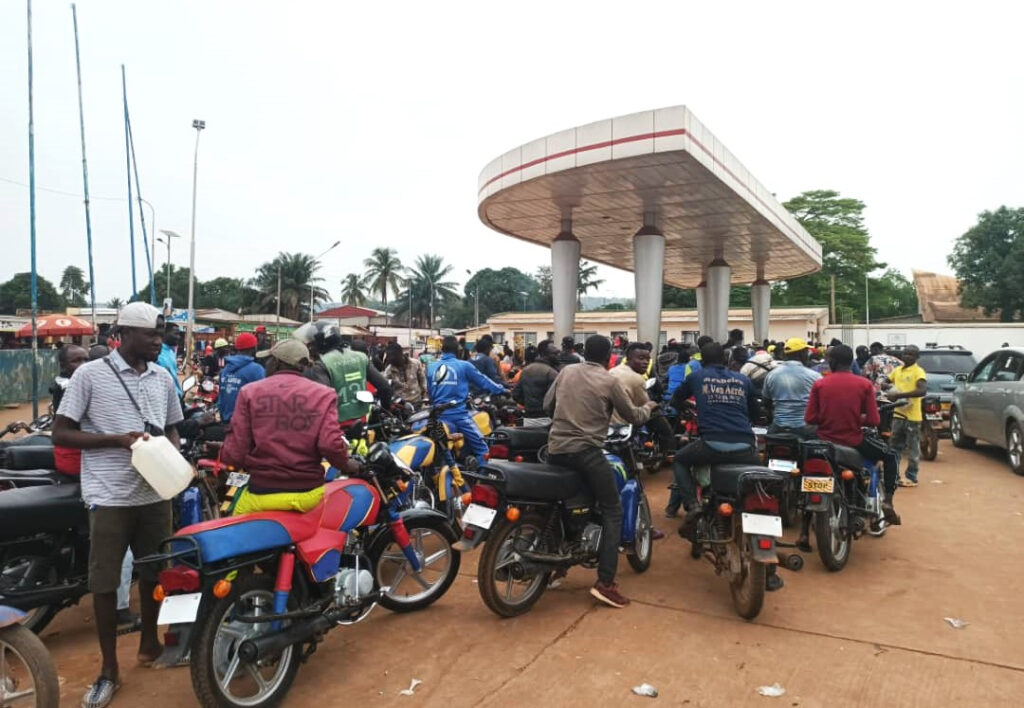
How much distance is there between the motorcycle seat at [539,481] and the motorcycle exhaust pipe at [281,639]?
129 cm

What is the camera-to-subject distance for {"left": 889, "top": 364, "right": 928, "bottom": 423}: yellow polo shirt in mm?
8070

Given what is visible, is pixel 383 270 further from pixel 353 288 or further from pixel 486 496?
pixel 486 496

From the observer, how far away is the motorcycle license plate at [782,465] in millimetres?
5090

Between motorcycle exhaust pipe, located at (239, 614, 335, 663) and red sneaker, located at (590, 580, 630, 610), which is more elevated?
motorcycle exhaust pipe, located at (239, 614, 335, 663)

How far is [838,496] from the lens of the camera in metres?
5.13

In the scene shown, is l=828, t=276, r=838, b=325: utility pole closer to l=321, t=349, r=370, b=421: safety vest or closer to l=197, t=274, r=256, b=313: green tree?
l=321, t=349, r=370, b=421: safety vest

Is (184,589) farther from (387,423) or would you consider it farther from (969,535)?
(969,535)

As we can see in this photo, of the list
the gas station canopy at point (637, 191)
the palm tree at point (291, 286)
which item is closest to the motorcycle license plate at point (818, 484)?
the gas station canopy at point (637, 191)

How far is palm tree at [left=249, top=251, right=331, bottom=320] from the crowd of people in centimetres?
5833

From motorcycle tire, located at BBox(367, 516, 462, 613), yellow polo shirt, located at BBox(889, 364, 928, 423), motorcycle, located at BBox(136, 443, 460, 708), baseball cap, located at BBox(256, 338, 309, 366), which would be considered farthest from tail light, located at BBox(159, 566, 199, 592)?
yellow polo shirt, located at BBox(889, 364, 928, 423)

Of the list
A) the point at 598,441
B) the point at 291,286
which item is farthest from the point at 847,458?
the point at 291,286

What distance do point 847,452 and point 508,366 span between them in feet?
29.5

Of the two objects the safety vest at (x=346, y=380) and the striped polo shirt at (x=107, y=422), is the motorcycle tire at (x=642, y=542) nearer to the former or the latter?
the safety vest at (x=346, y=380)

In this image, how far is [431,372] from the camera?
21.0ft
